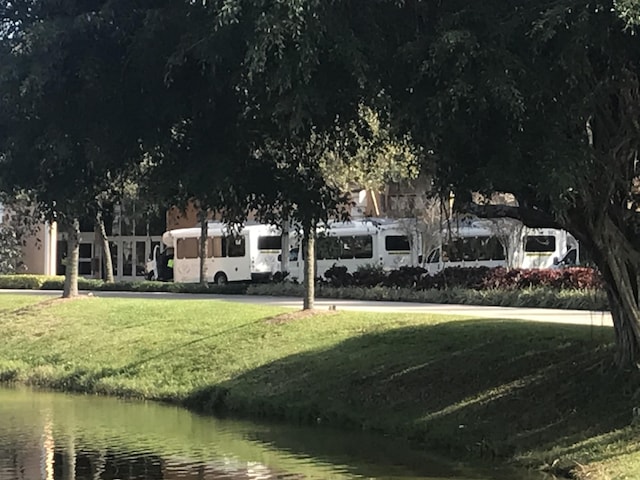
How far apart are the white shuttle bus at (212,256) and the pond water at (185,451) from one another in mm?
25600

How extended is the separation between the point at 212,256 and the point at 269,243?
298cm

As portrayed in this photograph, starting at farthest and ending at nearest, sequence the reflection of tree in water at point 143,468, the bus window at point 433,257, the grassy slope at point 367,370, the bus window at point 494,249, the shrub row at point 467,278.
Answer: the bus window at point 433,257
the bus window at point 494,249
the shrub row at point 467,278
the grassy slope at point 367,370
the reflection of tree in water at point 143,468

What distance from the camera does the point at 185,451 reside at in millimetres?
13594

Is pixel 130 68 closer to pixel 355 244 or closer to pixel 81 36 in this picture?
pixel 81 36

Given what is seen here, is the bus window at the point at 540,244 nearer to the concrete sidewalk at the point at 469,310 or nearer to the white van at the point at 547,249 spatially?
the white van at the point at 547,249

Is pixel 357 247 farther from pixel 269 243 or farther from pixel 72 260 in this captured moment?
pixel 72 260

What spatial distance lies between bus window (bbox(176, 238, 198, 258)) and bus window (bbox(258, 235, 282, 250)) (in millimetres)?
3695

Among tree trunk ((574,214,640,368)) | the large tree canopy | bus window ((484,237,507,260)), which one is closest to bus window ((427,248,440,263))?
bus window ((484,237,507,260))

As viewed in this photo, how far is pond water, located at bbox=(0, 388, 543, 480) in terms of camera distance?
12047 millimetres

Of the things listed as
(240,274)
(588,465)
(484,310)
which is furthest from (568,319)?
(240,274)

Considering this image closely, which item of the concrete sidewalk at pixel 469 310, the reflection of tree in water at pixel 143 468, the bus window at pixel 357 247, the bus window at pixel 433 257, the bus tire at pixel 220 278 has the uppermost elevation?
the bus window at pixel 357 247

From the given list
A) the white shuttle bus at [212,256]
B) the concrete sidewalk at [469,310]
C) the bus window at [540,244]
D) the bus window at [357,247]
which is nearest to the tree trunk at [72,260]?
the concrete sidewalk at [469,310]

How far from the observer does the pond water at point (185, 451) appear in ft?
39.5

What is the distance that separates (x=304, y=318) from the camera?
69.2 feet
